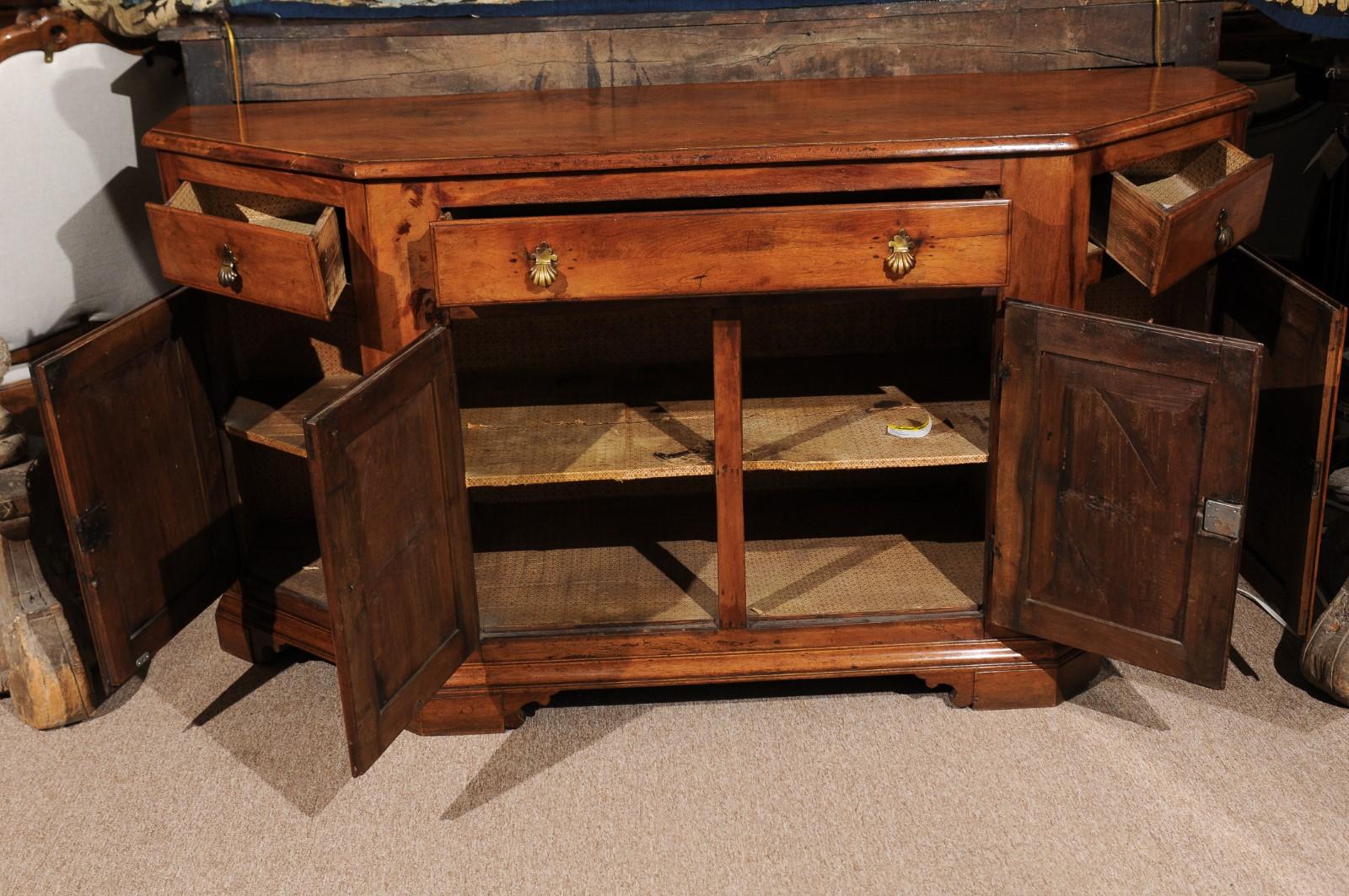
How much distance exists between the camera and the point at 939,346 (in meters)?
2.63

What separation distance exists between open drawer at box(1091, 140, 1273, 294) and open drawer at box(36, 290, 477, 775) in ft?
3.20

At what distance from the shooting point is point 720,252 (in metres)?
1.89

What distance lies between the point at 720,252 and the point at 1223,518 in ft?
2.50

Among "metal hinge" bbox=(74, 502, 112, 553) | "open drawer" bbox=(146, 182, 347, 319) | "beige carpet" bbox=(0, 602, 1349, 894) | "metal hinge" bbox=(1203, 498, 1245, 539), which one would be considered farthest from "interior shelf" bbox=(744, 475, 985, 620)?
"metal hinge" bbox=(74, 502, 112, 553)

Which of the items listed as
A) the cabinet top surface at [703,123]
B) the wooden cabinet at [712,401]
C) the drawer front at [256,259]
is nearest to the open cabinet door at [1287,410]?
the wooden cabinet at [712,401]

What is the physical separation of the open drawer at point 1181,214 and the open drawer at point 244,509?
0.98 m

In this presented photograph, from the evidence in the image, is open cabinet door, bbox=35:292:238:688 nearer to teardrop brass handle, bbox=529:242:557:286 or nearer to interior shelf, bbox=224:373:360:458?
interior shelf, bbox=224:373:360:458

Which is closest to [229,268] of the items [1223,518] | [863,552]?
[863,552]

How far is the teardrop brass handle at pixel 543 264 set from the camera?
1.88 m

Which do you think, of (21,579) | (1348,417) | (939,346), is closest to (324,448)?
(21,579)

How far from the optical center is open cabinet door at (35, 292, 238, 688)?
1.92 metres

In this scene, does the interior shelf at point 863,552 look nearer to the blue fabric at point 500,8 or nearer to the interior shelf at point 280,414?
the interior shelf at point 280,414

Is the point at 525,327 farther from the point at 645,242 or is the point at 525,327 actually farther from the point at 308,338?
the point at 645,242

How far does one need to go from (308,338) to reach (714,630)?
0.94 metres
